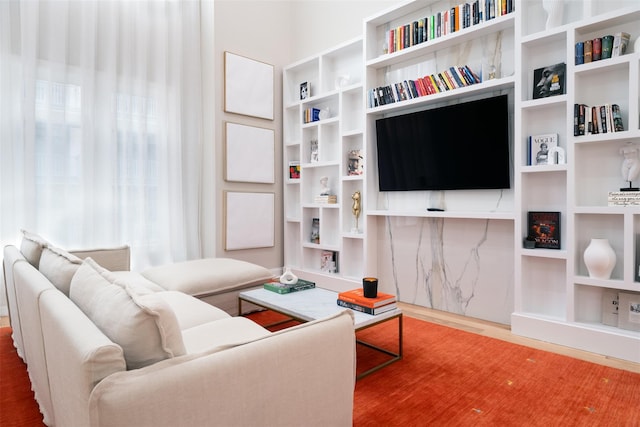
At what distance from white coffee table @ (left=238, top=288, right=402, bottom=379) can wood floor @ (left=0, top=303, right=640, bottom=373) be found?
2.73 ft

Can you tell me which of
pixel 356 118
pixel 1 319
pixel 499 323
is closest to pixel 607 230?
pixel 499 323

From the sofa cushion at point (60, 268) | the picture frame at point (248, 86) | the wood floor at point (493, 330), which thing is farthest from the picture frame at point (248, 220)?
the sofa cushion at point (60, 268)

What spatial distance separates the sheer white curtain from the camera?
3.35 m

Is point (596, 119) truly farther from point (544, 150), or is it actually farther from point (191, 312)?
point (191, 312)

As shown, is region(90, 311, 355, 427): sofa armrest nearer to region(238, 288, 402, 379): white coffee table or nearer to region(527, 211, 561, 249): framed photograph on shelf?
region(238, 288, 402, 379): white coffee table

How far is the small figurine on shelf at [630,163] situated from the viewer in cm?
239

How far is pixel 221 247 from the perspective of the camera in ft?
14.6

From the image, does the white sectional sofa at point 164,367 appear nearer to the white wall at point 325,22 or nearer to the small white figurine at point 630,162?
the small white figurine at point 630,162

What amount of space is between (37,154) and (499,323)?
4222mm

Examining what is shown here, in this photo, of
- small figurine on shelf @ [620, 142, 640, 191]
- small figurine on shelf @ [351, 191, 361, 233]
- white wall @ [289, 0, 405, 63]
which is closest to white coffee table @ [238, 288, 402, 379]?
small figurine on shelf @ [351, 191, 361, 233]

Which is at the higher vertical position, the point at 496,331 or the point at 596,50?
the point at 596,50

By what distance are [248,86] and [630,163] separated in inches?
148

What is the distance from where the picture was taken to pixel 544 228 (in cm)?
279

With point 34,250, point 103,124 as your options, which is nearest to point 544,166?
point 34,250
